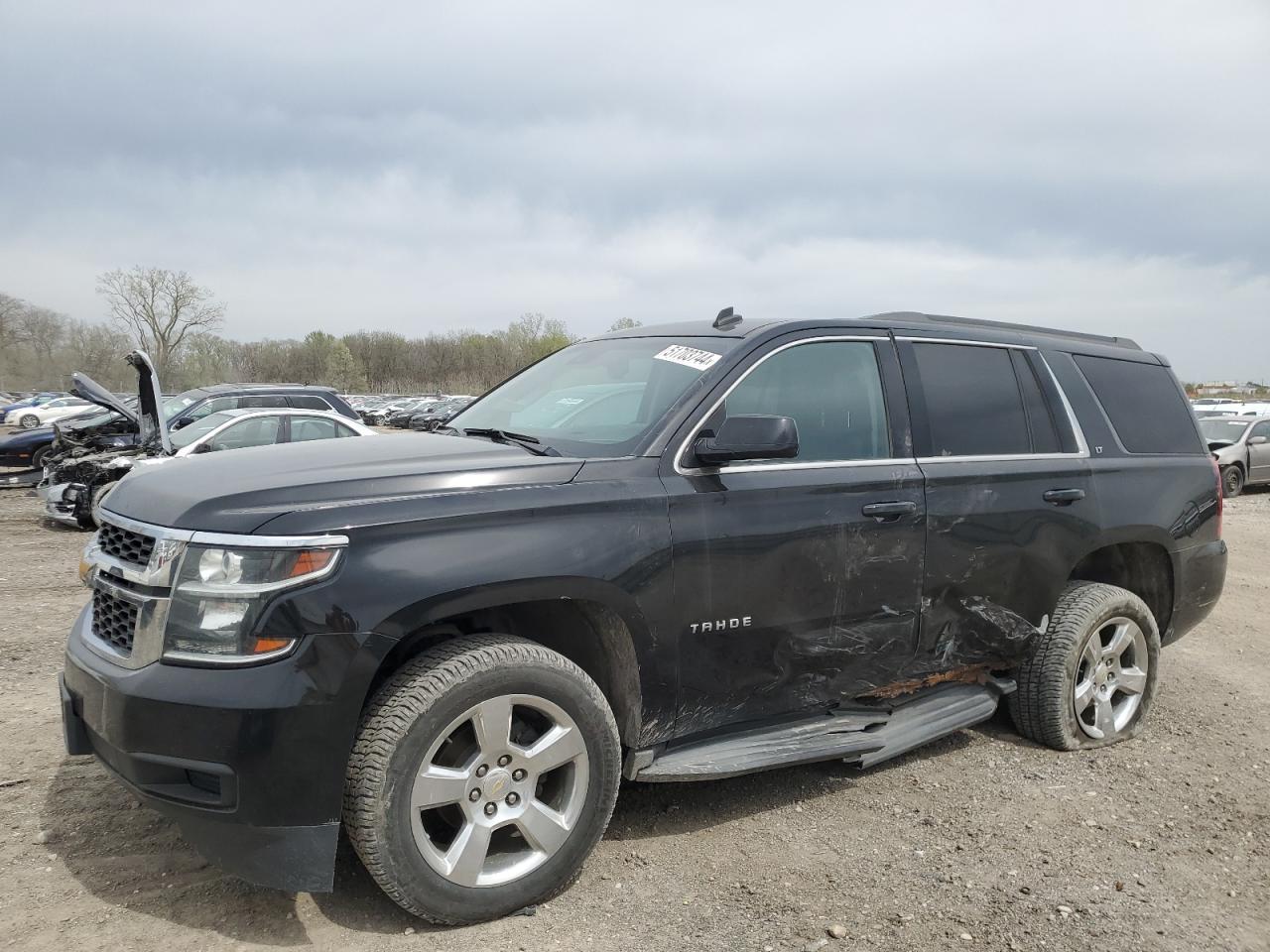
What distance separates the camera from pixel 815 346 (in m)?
3.71

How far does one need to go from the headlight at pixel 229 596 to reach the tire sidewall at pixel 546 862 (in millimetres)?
496

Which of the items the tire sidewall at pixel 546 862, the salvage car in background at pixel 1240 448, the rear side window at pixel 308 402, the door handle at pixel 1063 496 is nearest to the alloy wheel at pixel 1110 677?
the door handle at pixel 1063 496

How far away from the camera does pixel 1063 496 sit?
4.18 metres

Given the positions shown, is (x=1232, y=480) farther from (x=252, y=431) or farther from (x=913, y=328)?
(x=252, y=431)

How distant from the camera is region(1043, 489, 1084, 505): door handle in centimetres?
414

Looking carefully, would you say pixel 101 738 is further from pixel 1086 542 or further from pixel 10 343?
pixel 10 343

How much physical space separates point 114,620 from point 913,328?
3331 mm

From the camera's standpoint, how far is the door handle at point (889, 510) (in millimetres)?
3543

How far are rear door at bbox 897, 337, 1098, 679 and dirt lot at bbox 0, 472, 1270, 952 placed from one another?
0.64 metres

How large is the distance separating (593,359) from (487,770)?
201 centimetres

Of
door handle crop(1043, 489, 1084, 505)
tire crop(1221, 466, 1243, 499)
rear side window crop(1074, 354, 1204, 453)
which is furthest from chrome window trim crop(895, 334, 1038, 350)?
tire crop(1221, 466, 1243, 499)

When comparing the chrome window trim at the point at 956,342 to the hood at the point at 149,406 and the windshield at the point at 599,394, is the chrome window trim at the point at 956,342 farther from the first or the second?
the hood at the point at 149,406

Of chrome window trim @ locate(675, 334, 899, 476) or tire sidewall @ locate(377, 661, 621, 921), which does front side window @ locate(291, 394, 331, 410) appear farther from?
tire sidewall @ locate(377, 661, 621, 921)

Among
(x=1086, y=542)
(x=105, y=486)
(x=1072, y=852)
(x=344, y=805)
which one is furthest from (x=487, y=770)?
(x=105, y=486)
